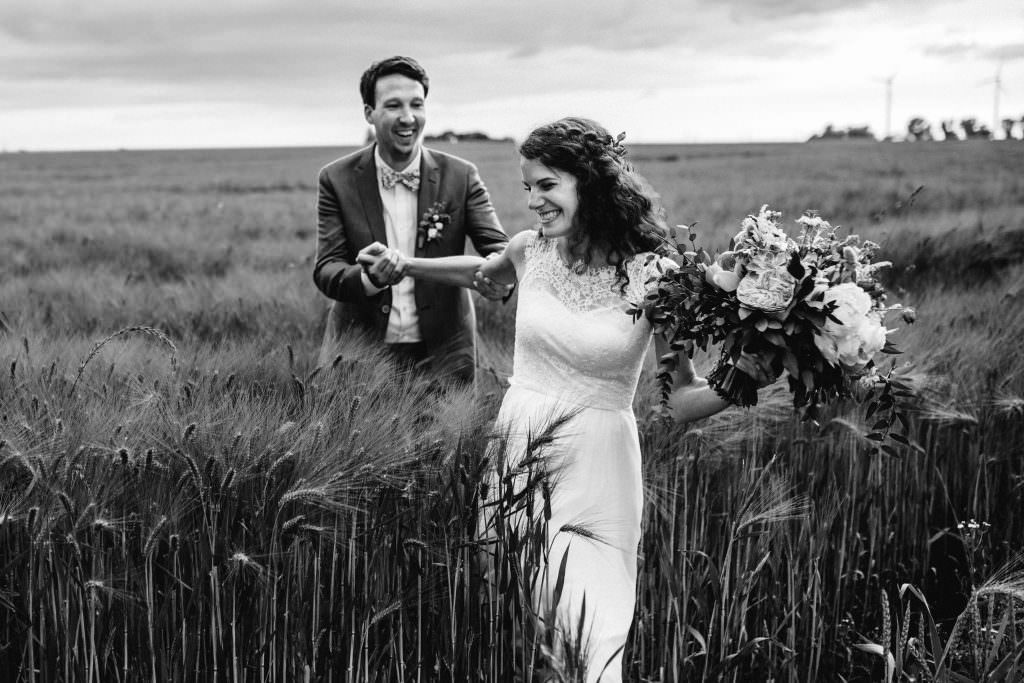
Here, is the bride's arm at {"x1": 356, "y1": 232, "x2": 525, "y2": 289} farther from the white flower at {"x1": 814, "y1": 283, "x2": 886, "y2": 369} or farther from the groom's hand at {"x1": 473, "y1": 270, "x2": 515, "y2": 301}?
the white flower at {"x1": 814, "y1": 283, "x2": 886, "y2": 369}

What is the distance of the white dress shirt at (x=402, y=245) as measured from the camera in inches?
142

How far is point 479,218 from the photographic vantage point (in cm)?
367

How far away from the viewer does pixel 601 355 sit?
244 centimetres

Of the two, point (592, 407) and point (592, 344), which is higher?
point (592, 344)

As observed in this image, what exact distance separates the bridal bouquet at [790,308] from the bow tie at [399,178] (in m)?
1.71

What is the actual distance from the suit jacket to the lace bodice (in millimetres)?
955

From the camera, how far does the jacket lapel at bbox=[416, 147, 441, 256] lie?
3.55 m

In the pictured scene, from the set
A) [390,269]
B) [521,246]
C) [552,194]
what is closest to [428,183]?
[390,269]

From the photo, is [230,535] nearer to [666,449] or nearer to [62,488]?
[62,488]

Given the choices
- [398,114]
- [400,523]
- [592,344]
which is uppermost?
[398,114]

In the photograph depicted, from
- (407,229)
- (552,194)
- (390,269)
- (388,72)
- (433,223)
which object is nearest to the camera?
(552,194)

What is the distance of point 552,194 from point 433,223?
3.86 feet

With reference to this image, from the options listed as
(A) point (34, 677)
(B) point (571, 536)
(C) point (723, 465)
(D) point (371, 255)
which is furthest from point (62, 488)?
(C) point (723, 465)

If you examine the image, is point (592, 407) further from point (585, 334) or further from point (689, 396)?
point (689, 396)
